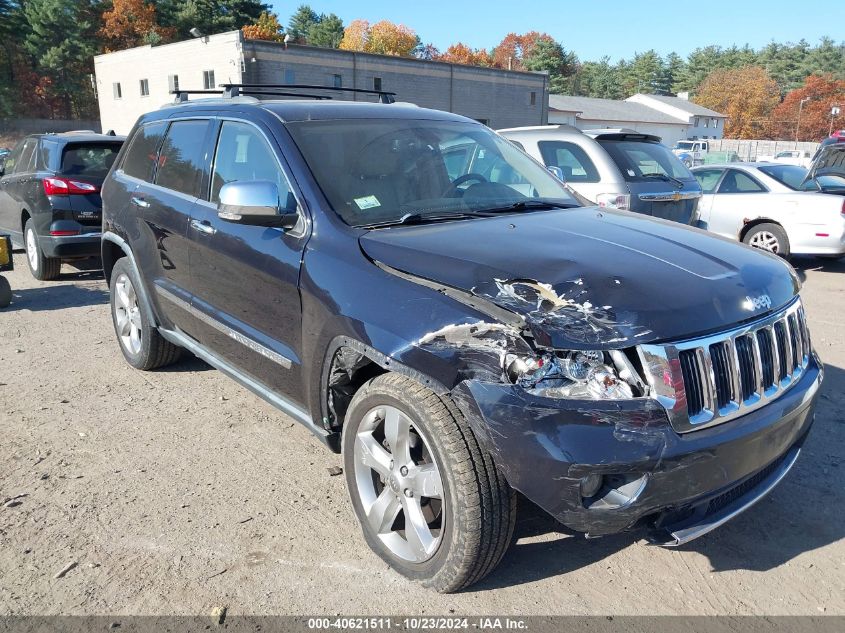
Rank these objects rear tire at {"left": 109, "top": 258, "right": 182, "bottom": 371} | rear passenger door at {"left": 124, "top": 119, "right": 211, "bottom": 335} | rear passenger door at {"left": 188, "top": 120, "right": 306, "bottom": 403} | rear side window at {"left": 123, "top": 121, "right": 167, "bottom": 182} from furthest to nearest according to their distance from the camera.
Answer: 1. rear tire at {"left": 109, "top": 258, "right": 182, "bottom": 371}
2. rear side window at {"left": 123, "top": 121, "right": 167, "bottom": 182}
3. rear passenger door at {"left": 124, "top": 119, "right": 211, "bottom": 335}
4. rear passenger door at {"left": 188, "top": 120, "right": 306, "bottom": 403}

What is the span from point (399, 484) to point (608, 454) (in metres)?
0.93

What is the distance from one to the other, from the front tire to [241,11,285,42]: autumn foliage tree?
63.7 meters

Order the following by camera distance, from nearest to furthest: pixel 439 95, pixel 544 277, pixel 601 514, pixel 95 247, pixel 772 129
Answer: pixel 601 514
pixel 544 277
pixel 95 247
pixel 439 95
pixel 772 129

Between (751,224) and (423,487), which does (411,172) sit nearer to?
(423,487)

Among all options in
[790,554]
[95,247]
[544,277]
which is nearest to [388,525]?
[544,277]

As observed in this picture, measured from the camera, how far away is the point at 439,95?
1686 inches

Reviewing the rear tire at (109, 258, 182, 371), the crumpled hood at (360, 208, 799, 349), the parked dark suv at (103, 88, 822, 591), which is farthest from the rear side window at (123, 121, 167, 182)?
the crumpled hood at (360, 208, 799, 349)

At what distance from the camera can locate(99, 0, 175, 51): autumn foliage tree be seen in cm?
5916

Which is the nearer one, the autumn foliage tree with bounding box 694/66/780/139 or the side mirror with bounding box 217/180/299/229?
the side mirror with bounding box 217/180/299/229

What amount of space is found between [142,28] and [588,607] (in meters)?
68.2

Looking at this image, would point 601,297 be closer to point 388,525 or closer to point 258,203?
point 388,525

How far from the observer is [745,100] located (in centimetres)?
9012

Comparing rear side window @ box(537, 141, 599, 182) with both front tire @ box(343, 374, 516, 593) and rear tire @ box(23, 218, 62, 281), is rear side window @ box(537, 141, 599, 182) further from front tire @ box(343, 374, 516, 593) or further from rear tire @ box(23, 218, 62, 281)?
rear tire @ box(23, 218, 62, 281)

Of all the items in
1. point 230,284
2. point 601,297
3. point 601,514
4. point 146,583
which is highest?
point 601,297
